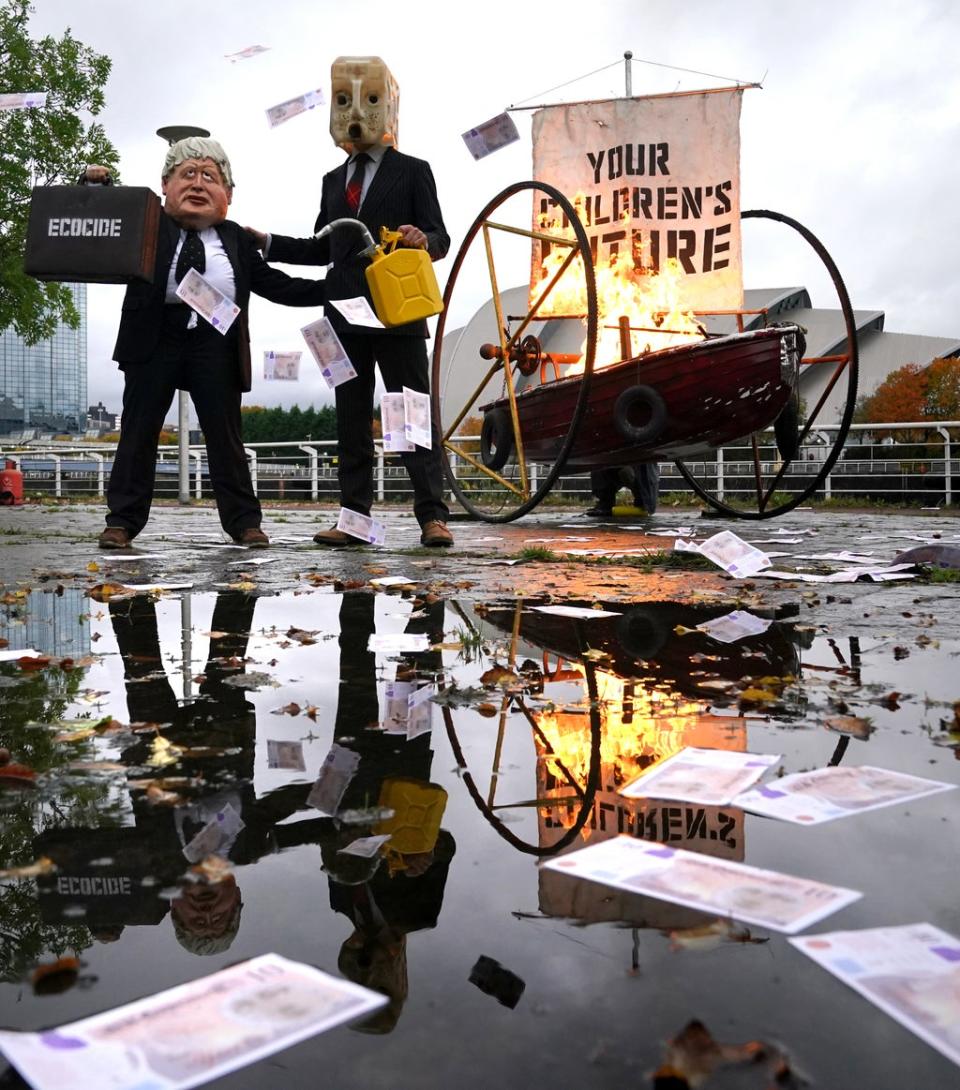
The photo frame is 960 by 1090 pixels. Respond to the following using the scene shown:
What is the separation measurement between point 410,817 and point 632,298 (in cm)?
977

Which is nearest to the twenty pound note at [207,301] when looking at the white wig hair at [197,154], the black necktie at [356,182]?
the white wig hair at [197,154]

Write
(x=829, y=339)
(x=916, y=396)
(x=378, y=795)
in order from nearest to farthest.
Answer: (x=378, y=795)
(x=916, y=396)
(x=829, y=339)

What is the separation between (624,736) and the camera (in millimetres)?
1726

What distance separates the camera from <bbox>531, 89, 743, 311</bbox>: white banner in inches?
422

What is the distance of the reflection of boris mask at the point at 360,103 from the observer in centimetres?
559

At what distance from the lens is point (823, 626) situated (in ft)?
9.72

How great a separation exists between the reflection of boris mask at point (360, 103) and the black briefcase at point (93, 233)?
1.09 metres

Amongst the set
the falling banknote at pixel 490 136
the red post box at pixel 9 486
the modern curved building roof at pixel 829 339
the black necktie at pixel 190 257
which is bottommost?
the red post box at pixel 9 486

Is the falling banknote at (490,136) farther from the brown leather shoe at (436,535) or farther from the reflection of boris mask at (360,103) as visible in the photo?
the brown leather shoe at (436,535)

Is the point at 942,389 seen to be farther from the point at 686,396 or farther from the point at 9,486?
the point at 686,396

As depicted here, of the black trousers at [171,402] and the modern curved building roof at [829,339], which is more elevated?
the modern curved building roof at [829,339]

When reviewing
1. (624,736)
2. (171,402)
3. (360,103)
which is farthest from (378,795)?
(360,103)

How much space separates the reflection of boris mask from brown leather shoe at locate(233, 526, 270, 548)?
212cm

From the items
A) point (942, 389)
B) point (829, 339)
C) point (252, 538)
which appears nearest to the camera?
point (252, 538)
